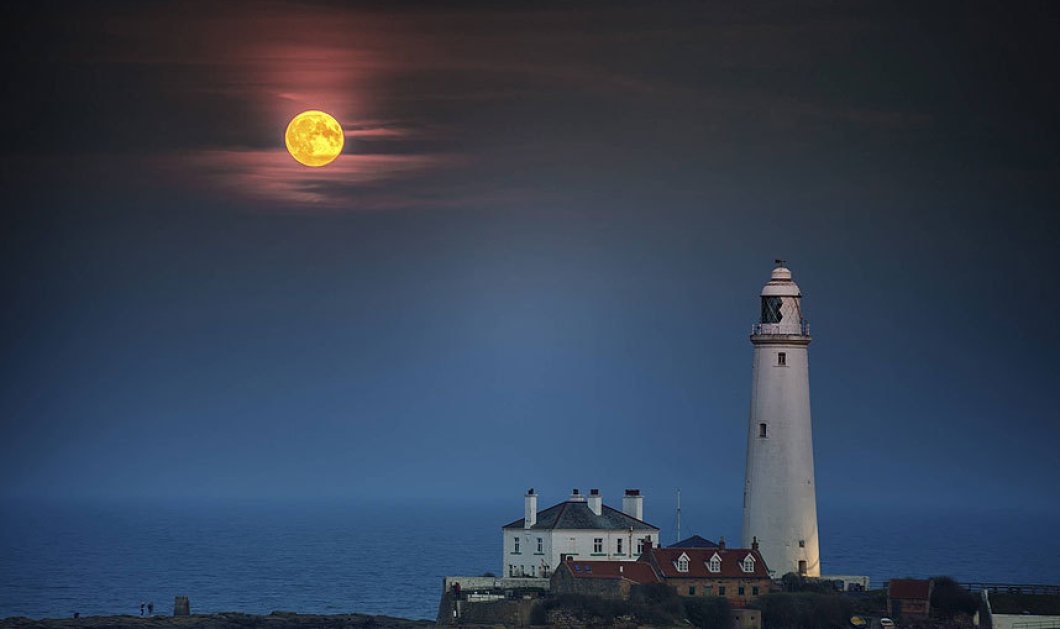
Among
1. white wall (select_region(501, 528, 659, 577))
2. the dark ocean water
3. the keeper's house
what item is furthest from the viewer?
the dark ocean water

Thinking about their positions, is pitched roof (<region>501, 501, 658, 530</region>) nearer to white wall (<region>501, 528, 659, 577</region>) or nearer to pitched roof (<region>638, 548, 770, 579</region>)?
white wall (<region>501, 528, 659, 577</region>)

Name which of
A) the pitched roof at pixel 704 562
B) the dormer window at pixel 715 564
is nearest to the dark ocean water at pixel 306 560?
the pitched roof at pixel 704 562

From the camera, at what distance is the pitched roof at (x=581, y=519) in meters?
57.2

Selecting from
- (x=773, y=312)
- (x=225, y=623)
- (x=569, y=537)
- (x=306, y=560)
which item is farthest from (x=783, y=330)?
(x=306, y=560)

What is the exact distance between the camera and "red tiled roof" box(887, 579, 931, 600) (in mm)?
52156

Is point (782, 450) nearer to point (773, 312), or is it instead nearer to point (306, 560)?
point (773, 312)

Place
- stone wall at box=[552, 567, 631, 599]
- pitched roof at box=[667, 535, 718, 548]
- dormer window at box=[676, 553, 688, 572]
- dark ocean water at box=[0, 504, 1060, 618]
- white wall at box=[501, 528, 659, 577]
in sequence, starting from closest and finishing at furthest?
stone wall at box=[552, 567, 631, 599]
dormer window at box=[676, 553, 688, 572]
pitched roof at box=[667, 535, 718, 548]
white wall at box=[501, 528, 659, 577]
dark ocean water at box=[0, 504, 1060, 618]

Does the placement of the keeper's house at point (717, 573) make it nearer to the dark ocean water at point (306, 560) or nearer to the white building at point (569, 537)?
the white building at point (569, 537)

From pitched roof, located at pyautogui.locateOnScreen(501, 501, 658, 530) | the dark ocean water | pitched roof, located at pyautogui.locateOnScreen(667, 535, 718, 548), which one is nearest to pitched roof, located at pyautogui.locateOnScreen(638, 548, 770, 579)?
pitched roof, located at pyautogui.locateOnScreen(667, 535, 718, 548)

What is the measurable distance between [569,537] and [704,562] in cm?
491

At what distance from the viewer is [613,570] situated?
53.4 m

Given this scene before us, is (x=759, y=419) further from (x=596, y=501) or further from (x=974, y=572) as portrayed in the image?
(x=974, y=572)

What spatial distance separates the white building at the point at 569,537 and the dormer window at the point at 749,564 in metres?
4.66

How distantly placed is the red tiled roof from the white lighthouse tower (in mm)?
3226
